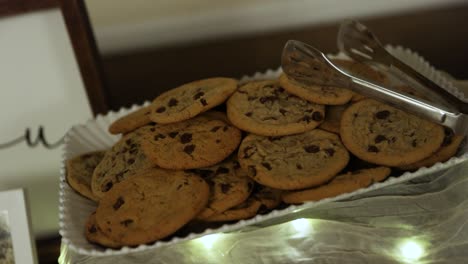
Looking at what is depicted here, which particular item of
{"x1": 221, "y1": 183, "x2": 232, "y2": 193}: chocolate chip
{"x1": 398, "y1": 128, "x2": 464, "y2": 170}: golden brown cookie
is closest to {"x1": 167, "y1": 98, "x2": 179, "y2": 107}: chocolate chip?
{"x1": 221, "y1": 183, "x2": 232, "y2": 193}: chocolate chip

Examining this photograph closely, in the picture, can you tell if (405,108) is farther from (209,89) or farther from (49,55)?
(49,55)

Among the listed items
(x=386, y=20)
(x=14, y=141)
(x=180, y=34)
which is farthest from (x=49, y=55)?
(x=386, y=20)

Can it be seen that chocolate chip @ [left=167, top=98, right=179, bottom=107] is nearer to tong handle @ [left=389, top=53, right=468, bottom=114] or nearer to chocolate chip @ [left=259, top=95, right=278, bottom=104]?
chocolate chip @ [left=259, top=95, right=278, bottom=104]

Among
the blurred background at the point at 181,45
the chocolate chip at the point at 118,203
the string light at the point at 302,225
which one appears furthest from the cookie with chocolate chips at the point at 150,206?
the blurred background at the point at 181,45

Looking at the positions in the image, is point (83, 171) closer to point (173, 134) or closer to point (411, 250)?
point (173, 134)

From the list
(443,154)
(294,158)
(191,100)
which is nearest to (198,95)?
(191,100)
